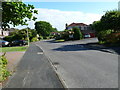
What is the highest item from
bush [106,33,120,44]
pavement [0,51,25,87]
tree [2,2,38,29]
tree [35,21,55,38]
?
tree [35,21,55,38]

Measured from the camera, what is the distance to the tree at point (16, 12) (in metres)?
8.52

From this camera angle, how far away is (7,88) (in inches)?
252

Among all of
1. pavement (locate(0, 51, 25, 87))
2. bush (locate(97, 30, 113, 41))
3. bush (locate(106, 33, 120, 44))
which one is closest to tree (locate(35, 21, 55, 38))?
bush (locate(97, 30, 113, 41))

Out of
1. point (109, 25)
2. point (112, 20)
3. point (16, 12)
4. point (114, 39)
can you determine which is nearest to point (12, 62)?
point (16, 12)

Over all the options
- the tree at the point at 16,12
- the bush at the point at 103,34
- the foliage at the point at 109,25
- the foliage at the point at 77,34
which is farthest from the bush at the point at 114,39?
the foliage at the point at 77,34

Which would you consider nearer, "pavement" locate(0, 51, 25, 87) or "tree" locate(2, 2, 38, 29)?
"tree" locate(2, 2, 38, 29)

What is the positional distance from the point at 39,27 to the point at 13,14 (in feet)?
329

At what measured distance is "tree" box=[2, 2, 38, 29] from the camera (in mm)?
8516

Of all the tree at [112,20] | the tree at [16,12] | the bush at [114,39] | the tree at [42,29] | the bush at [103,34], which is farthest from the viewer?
the tree at [42,29]

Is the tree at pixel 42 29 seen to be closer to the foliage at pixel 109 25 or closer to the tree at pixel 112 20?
the foliage at pixel 109 25

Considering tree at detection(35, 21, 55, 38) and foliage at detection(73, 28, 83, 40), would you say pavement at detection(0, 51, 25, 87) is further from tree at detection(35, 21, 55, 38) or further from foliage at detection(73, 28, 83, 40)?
tree at detection(35, 21, 55, 38)

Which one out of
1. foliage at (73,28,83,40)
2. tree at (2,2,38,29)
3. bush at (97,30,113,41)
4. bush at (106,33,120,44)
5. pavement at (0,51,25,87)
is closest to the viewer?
tree at (2,2,38,29)

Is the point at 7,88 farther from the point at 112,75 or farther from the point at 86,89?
the point at 112,75

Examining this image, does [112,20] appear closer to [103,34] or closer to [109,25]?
[109,25]
